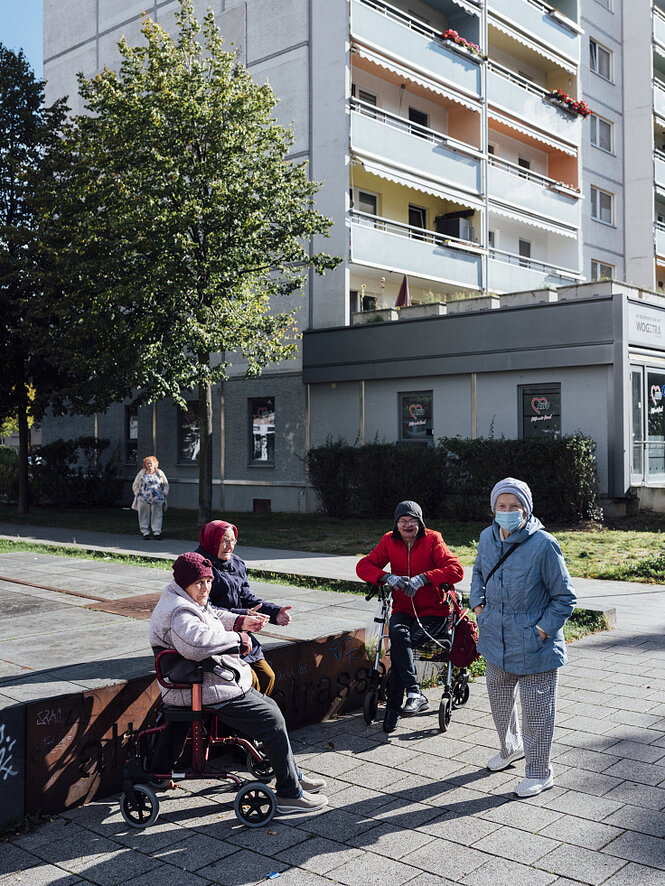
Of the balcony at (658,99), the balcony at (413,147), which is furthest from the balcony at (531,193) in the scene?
the balcony at (658,99)

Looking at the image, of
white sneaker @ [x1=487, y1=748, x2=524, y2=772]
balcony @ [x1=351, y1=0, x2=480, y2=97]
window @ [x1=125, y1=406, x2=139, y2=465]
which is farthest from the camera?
window @ [x1=125, y1=406, x2=139, y2=465]

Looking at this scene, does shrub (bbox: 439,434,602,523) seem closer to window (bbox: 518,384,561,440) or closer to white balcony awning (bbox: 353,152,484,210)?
window (bbox: 518,384,561,440)

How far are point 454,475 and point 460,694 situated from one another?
13.1 m

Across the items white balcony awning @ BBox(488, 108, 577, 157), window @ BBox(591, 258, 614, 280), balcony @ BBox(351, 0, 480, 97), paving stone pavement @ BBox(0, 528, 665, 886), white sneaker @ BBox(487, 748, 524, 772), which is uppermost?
balcony @ BBox(351, 0, 480, 97)

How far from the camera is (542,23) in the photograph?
28797mm

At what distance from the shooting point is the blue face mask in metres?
4.89

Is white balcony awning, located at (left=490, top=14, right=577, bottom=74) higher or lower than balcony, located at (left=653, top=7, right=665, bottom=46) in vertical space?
lower

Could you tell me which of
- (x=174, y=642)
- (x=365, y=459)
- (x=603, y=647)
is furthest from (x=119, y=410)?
(x=174, y=642)

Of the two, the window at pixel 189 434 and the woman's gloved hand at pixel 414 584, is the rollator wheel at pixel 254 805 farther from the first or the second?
the window at pixel 189 434

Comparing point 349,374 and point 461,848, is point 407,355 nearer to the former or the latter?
point 349,374

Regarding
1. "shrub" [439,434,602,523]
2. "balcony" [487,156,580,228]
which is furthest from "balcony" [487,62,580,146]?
"shrub" [439,434,602,523]

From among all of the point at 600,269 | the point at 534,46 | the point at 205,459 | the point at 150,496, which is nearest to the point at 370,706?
the point at 150,496

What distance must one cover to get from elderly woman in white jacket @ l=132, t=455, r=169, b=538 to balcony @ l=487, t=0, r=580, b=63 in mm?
18542

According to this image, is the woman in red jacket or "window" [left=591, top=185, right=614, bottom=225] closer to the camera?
the woman in red jacket
